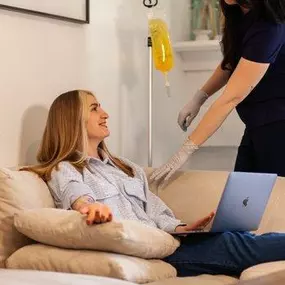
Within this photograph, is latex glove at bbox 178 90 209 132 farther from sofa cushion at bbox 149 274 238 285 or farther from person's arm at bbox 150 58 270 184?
sofa cushion at bbox 149 274 238 285

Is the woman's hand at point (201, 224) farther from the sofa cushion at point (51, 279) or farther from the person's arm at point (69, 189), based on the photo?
the sofa cushion at point (51, 279)

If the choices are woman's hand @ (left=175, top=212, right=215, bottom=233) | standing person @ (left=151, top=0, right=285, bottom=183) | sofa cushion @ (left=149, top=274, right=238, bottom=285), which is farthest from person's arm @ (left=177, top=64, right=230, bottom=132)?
sofa cushion @ (left=149, top=274, right=238, bottom=285)

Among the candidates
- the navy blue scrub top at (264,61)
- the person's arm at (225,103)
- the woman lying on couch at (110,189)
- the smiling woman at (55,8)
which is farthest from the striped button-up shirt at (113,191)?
the smiling woman at (55,8)

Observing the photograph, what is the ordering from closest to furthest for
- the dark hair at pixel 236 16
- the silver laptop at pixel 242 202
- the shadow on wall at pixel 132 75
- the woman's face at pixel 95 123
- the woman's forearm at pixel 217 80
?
the silver laptop at pixel 242 202
the dark hair at pixel 236 16
the woman's face at pixel 95 123
the woman's forearm at pixel 217 80
the shadow on wall at pixel 132 75

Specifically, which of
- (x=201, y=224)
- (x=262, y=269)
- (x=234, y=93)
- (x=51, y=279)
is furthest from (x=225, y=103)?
(x=51, y=279)

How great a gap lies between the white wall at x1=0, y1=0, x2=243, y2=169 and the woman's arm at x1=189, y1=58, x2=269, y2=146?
59 cm

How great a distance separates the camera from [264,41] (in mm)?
2223

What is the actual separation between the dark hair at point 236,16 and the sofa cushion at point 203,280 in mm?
817

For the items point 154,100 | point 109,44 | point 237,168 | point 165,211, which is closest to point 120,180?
point 165,211

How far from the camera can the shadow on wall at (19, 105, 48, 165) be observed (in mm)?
2408

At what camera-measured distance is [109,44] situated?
113 inches

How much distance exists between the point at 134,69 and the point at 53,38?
596mm

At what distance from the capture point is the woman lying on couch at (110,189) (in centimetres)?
199

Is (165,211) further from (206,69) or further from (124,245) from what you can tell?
(206,69)
